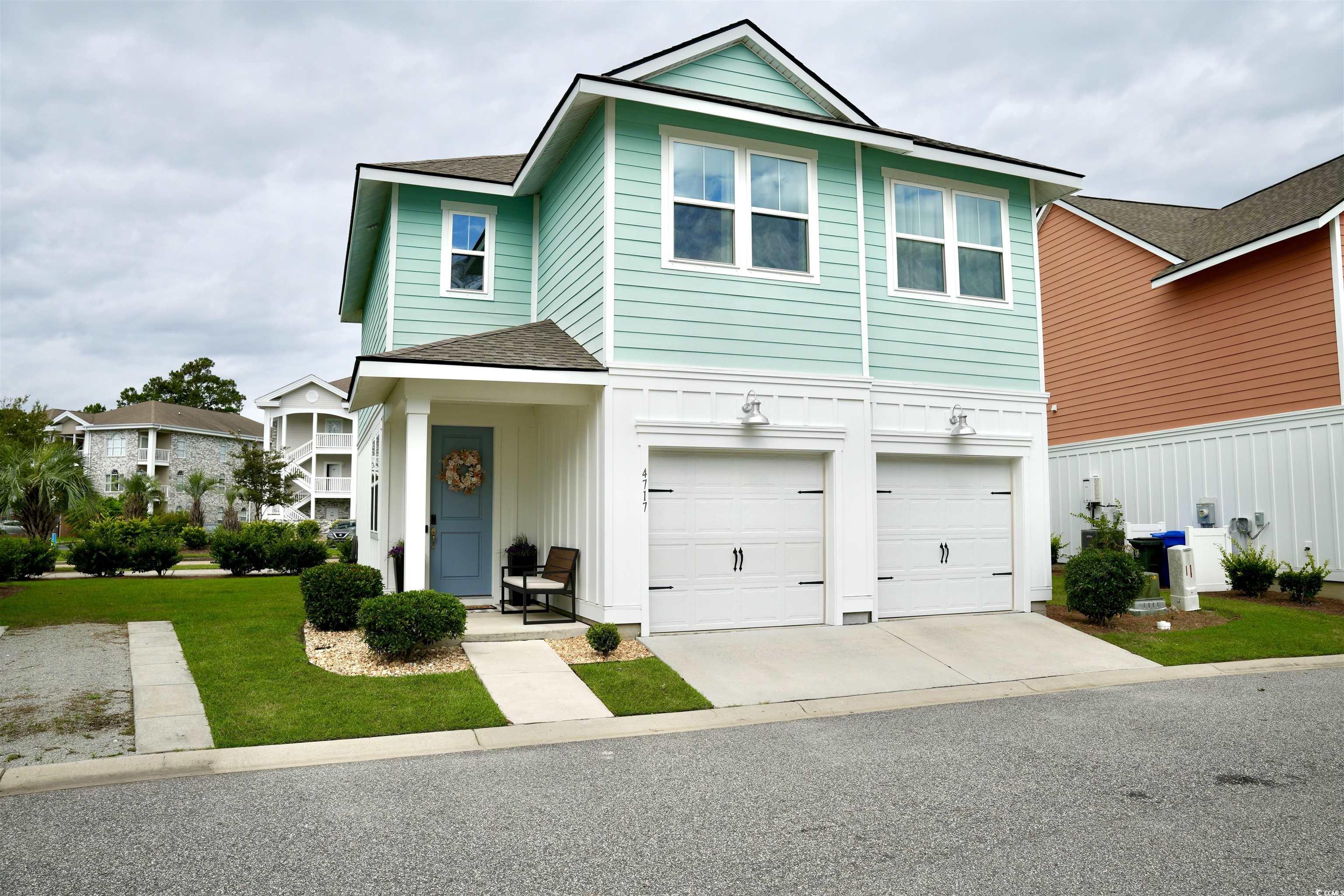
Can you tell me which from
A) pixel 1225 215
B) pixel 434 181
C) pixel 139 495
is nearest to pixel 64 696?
pixel 434 181

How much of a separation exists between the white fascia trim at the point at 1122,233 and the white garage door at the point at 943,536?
6774 millimetres

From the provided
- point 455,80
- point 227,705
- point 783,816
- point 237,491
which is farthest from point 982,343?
point 237,491

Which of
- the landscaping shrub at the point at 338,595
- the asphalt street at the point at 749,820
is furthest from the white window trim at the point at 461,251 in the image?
the asphalt street at the point at 749,820

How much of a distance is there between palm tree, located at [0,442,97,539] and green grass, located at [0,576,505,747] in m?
7.20

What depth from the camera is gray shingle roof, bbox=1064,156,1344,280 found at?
47.0 ft

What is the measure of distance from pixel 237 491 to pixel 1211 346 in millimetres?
37239

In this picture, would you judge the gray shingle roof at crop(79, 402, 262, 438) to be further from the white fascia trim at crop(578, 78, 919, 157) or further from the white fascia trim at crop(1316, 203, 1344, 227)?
the white fascia trim at crop(1316, 203, 1344, 227)

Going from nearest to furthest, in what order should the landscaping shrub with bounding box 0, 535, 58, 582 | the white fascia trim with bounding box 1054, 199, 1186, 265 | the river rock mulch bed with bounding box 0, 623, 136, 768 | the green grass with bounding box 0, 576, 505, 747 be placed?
the river rock mulch bed with bounding box 0, 623, 136, 768, the green grass with bounding box 0, 576, 505, 747, the landscaping shrub with bounding box 0, 535, 58, 582, the white fascia trim with bounding box 1054, 199, 1186, 265

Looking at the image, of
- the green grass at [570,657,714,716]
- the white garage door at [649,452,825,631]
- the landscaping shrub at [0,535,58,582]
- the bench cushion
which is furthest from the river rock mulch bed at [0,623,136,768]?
the landscaping shrub at [0,535,58,582]

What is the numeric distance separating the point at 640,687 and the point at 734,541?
9.63 ft

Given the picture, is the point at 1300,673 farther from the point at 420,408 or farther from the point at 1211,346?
the point at 420,408

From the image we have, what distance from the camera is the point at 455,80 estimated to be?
736 inches

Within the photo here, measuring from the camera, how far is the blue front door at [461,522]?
11.9m

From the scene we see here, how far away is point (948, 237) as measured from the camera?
11.9 meters
